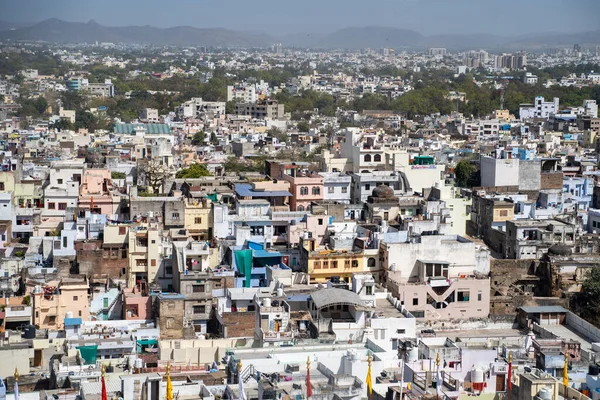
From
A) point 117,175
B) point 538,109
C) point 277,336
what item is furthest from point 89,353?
point 538,109

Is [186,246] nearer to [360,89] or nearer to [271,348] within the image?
[271,348]

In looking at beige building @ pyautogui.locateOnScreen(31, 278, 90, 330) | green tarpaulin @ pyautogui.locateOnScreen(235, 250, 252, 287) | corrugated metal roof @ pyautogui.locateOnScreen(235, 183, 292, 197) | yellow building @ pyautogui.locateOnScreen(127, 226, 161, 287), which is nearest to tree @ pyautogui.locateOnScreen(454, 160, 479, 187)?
corrugated metal roof @ pyautogui.locateOnScreen(235, 183, 292, 197)

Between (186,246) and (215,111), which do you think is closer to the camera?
(186,246)

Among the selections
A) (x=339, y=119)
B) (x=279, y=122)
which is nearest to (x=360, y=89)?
(x=339, y=119)

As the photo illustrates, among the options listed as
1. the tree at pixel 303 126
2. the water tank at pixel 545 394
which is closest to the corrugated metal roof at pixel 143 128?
the tree at pixel 303 126

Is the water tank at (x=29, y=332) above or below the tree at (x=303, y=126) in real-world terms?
below

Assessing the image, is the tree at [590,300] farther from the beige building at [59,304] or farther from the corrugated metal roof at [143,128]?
the corrugated metal roof at [143,128]
